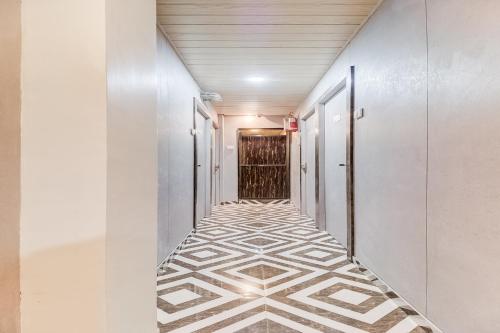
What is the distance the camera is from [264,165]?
30.6 ft

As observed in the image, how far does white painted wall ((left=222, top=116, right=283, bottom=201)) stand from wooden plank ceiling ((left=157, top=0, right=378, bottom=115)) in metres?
3.32

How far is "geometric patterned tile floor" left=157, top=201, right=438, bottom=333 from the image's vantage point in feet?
6.53

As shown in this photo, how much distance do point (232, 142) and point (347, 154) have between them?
18.2 feet

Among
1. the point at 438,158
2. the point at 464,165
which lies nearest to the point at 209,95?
the point at 438,158

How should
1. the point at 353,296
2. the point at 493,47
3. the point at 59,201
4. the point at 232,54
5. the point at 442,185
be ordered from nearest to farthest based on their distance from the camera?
1. the point at 59,201
2. the point at 493,47
3. the point at 442,185
4. the point at 353,296
5. the point at 232,54

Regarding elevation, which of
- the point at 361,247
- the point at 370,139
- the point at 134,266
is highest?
the point at 370,139

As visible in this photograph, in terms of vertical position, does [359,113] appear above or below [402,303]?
above

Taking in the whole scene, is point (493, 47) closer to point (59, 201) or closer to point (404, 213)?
point (404, 213)

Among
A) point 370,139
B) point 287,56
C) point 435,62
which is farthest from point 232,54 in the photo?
point 435,62

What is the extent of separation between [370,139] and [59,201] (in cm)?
259

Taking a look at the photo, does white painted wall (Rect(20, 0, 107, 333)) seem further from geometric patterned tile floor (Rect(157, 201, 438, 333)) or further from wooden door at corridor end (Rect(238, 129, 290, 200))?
wooden door at corridor end (Rect(238, 129, 290, 200))

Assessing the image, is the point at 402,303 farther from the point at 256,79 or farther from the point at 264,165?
the point at 264,165

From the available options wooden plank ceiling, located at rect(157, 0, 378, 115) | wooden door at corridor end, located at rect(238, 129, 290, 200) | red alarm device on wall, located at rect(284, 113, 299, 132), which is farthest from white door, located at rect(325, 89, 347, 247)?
wooden door at corridor end, located at rect(238, 129, 290, 200)

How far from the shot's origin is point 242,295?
2449mm
